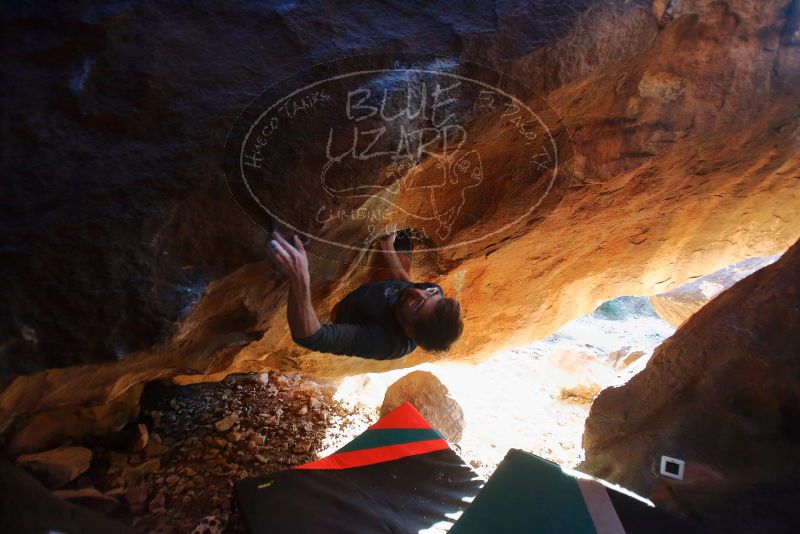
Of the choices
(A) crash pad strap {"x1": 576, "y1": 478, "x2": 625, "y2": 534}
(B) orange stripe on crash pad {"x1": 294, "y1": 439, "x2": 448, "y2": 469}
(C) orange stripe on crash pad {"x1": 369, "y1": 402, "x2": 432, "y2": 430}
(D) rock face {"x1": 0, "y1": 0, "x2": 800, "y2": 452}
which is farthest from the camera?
(C) orange stripe on crash pad {"x1": 369, "y1": 402, "x2": 432, "y2": 430}

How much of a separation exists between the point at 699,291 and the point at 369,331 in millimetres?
5639

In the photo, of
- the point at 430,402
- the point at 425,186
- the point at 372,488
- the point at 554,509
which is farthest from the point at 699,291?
the point at 425,186

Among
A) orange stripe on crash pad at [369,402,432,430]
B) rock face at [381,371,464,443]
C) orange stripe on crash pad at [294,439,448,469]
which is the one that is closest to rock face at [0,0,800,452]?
orange stripe on crash pad at [294,439,448,469]

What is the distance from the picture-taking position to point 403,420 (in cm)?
257

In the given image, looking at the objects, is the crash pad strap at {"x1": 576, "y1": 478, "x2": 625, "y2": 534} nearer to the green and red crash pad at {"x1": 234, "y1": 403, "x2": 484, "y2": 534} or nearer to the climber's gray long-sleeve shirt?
the green and red crash pad at {"x1": 234, "y1": 403, "x2": 484, "y2": 534}

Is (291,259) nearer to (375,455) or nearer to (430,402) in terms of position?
(375,455)

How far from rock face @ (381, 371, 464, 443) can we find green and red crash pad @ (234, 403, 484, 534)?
943 mm

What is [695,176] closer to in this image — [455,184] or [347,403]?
[455,184]

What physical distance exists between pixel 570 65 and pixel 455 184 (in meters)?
0.51

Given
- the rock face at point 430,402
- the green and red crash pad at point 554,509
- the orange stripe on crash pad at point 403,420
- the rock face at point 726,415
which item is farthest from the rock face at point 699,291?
the green and red crash pad at point 554,509

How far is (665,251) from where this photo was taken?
9.39ft

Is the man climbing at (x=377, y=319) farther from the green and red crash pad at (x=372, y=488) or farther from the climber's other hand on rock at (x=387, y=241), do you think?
the green and red crash pad at (x=372, y=488)

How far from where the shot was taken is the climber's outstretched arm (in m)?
1.18

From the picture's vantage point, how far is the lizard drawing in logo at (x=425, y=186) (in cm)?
128
